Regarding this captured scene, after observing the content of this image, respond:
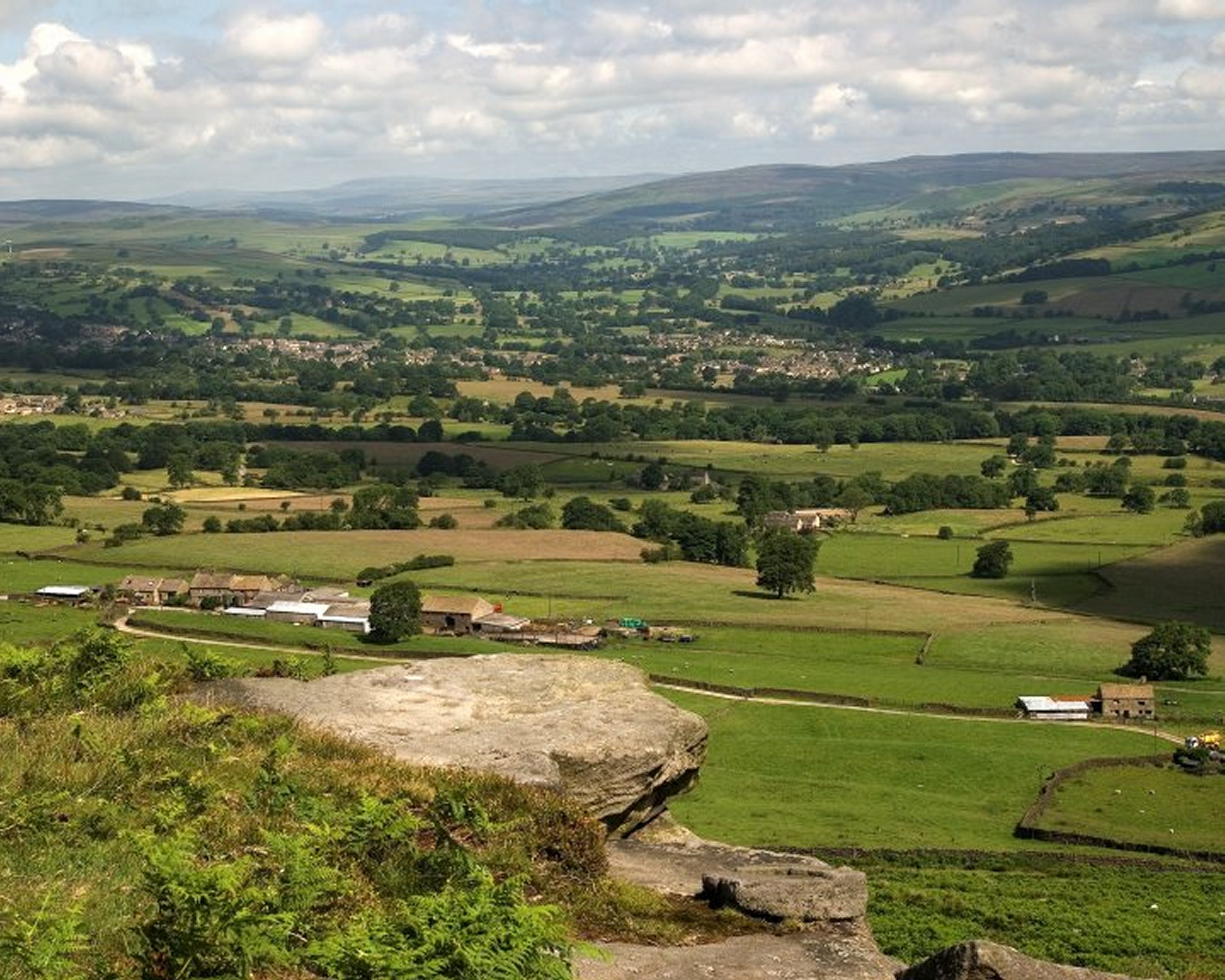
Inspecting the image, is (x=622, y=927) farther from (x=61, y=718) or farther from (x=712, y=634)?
(x=712, y=634)

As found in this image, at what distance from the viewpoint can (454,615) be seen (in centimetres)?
8106

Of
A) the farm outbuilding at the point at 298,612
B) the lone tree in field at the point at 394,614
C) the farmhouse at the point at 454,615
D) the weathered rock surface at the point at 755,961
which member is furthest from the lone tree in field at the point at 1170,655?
the weathered rock surface at the point at 755,961

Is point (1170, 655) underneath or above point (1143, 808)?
underneath

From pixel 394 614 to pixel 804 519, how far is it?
156 feet

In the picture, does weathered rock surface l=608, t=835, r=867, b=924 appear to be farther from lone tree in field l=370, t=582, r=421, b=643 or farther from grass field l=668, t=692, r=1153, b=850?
lone tree in field l=370, t=582, r=421, b=643

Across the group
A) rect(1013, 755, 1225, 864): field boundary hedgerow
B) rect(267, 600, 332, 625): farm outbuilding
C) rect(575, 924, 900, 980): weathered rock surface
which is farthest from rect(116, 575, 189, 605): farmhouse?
rect(575, 924, 900, 980): weathered rock surface

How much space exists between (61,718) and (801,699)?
51693 millimetres

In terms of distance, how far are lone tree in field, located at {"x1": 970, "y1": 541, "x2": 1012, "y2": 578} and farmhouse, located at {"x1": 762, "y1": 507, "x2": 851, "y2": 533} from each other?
58.3 feet

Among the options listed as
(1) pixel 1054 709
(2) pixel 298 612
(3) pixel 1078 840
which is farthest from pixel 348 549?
(3) pixel 1078 840

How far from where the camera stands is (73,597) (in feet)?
272

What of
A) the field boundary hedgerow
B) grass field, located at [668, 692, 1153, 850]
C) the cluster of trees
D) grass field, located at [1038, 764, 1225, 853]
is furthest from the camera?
the cluster of trees

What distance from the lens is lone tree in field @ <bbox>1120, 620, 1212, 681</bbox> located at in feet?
240

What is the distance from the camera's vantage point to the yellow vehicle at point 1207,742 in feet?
191

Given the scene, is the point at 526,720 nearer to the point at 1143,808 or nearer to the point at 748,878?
the point at 748,878
